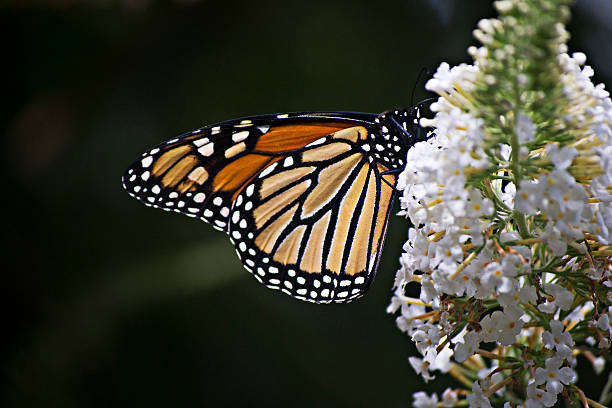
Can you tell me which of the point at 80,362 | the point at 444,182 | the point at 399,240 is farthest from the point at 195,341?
the point at 444,182

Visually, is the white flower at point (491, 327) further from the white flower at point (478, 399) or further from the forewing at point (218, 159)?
the forewing at point (218, 159)

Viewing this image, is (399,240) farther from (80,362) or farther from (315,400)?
(80,362)

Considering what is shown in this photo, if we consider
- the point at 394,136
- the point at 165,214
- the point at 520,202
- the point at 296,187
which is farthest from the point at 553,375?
the point at 165,214

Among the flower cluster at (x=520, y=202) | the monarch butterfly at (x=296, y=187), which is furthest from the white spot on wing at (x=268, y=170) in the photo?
the flower cluster at (x=520, y=202)

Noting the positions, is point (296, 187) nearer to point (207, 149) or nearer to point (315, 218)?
point (315, 218)

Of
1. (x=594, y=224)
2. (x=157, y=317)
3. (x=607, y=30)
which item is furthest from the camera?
(x=157, y=317)

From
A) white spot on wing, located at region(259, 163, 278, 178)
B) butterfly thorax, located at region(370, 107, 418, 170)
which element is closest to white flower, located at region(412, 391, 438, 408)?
butterfly thorax, located at region(370, 107, 418, 170)

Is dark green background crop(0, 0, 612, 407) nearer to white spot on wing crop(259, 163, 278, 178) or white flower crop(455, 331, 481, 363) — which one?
white spot on wing crop(259, 163, 278, 178)
